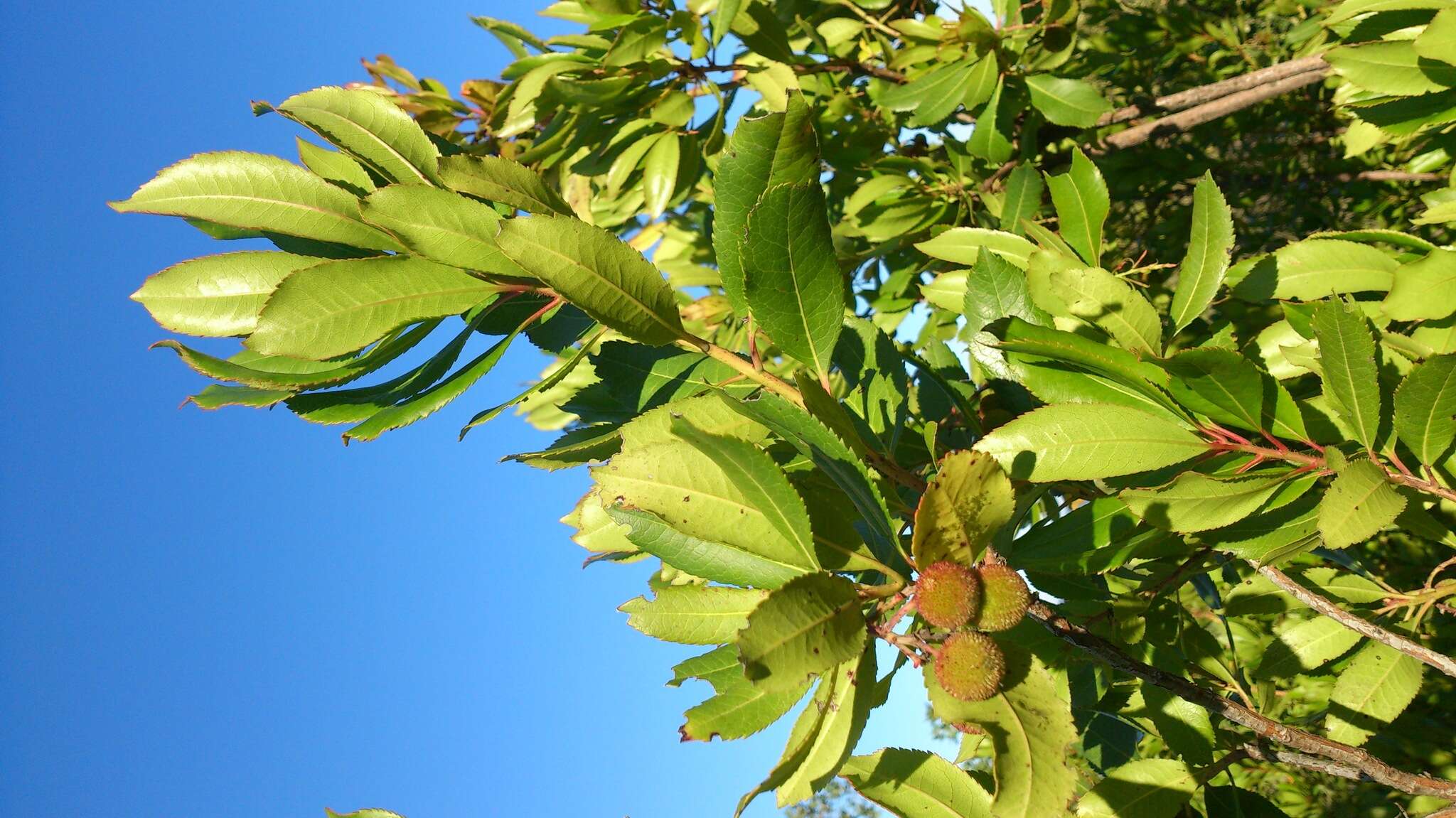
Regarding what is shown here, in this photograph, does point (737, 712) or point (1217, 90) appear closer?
point (737, 712)

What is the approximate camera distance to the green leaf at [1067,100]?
2139 millimetres

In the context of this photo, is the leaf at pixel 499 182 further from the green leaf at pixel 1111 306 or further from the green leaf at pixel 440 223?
the green leaf at pixel 1111 306

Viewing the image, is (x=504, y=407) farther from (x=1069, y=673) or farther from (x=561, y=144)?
(x=561, y=144)

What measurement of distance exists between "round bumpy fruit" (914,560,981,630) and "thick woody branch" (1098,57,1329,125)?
6.47 feet

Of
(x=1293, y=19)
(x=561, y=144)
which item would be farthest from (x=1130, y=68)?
(x=561, y=144)

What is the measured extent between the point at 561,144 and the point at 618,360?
46.5 inches

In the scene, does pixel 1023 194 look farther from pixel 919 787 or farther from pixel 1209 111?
pixel 919 787

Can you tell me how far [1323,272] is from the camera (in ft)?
4.50

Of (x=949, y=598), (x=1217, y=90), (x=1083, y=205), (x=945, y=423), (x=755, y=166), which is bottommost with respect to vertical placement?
(x=949, y=598)

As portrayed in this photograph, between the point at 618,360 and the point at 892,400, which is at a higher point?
the point at 618,360

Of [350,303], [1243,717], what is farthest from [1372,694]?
[350,303]

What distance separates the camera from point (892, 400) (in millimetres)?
1228

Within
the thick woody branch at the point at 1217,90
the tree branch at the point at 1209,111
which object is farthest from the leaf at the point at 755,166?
the tree branch at the point at 1209,111

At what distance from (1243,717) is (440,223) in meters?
1.09
